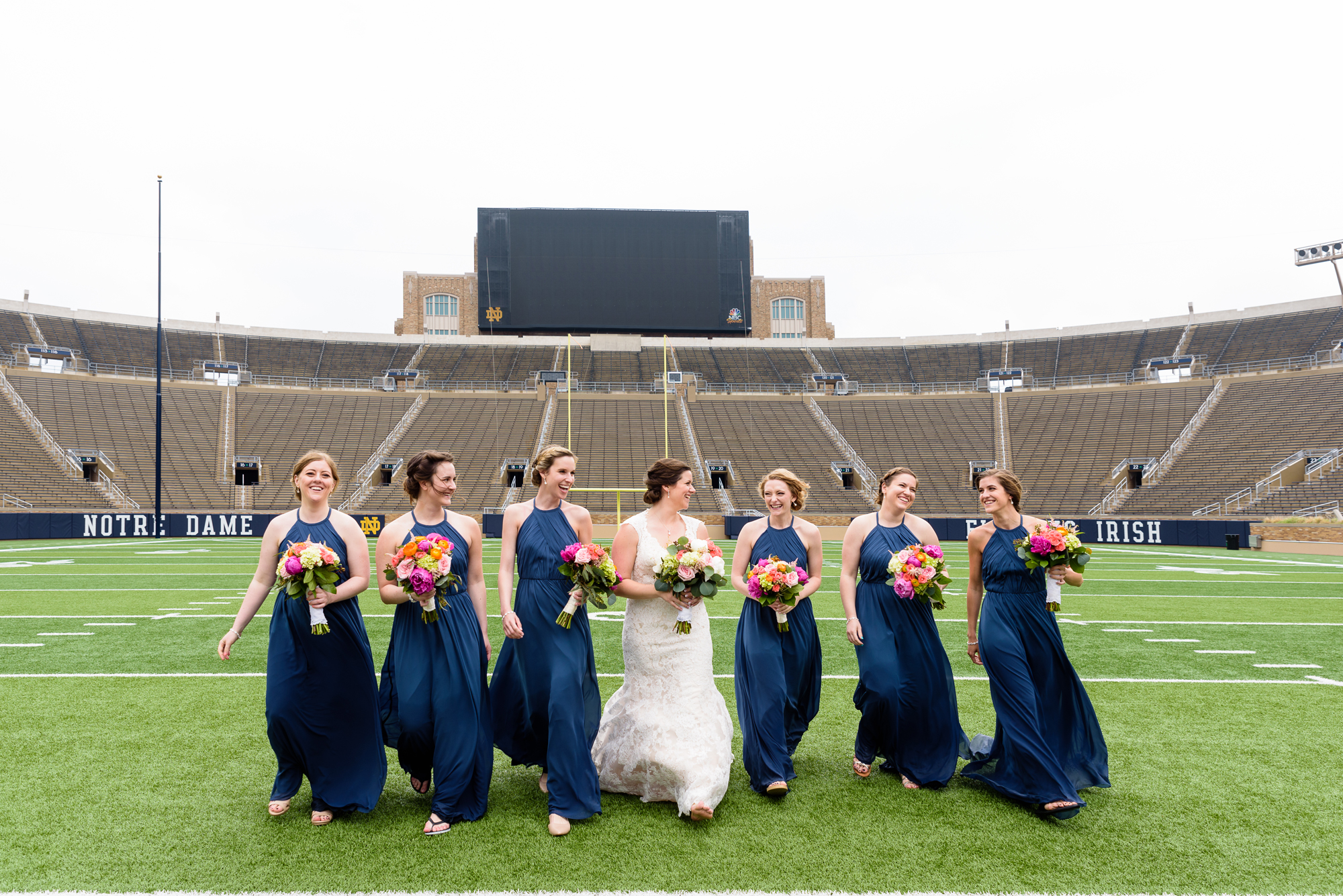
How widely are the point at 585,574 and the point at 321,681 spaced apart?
1.47 metres

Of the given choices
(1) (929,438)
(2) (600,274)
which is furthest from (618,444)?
(1) (929,438)

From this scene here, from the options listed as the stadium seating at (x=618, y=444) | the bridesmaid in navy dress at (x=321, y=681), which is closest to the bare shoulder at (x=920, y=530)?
the bridesmaid in navy dress at (x=321, y=681)

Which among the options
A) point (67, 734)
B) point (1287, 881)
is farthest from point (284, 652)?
point (1287, 881)

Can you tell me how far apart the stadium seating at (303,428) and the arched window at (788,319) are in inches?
1001

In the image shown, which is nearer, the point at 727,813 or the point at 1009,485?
the point at 727,813

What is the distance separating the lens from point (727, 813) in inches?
159

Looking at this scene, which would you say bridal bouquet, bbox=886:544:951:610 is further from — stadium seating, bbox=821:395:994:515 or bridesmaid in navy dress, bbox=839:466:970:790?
stadium seating, bbox=821:395:994:515

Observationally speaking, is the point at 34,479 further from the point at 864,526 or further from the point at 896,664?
the point at 896,664

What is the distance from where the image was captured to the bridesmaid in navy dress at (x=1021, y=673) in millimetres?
4164

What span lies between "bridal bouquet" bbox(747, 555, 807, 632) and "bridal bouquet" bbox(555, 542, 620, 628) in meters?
0.85

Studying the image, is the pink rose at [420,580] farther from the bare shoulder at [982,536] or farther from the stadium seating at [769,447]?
the stadium seating at [769,447]

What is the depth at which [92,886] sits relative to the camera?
126 inches

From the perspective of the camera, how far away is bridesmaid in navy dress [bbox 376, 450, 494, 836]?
3.91 metres

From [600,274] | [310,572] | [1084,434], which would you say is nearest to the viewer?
[310,572]
